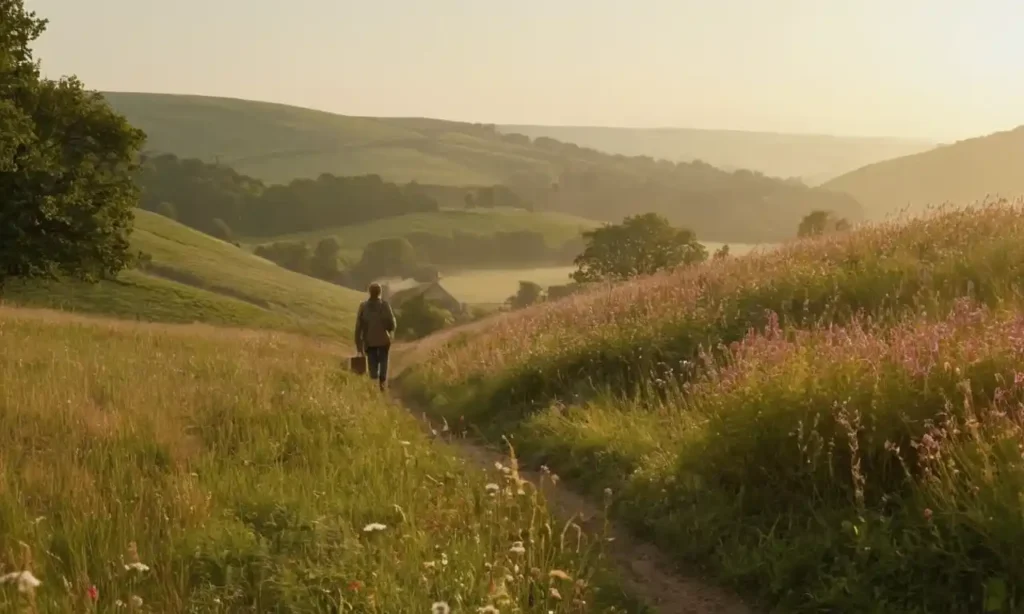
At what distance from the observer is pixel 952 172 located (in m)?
156

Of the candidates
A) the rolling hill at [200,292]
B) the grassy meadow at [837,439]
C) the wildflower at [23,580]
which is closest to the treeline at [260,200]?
the rolling hill at [200,292]

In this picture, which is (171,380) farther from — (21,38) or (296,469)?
(21,38)

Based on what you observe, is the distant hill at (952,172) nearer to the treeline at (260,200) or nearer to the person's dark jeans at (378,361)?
the treeline at (260,200)

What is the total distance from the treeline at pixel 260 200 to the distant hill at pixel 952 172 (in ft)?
318

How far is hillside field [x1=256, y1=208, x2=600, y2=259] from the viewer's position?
14075 centimetres

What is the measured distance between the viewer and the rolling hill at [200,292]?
43.9 m

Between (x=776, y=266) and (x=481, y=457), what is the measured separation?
5.61 meters

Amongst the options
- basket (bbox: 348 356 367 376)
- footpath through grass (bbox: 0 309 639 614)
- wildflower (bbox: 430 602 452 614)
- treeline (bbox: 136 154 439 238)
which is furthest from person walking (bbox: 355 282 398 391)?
treeline (bbox: 136 154 439 238)

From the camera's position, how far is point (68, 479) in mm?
4949

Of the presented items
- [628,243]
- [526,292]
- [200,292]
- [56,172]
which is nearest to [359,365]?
[56,172]

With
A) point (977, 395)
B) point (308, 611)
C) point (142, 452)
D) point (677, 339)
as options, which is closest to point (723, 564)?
point (977, 395)

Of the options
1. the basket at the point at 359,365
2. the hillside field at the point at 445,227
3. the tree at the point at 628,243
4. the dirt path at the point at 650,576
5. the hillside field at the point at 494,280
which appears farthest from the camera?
the hillside field at the point at 445,227

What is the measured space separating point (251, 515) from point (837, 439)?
3813 millimetres

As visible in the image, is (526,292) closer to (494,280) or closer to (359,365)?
(494,280)
